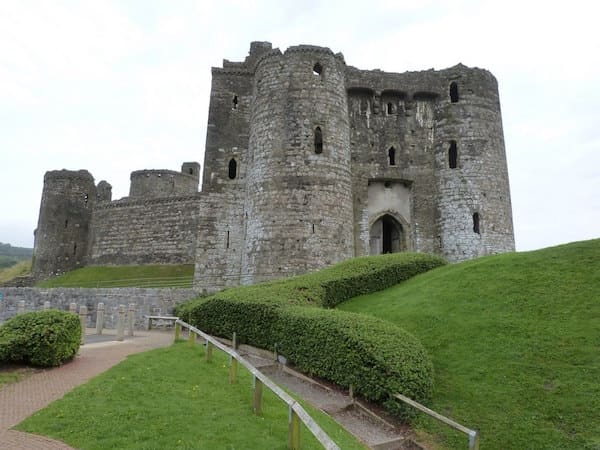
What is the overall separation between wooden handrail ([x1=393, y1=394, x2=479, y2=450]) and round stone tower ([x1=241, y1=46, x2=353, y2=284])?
13.6 m

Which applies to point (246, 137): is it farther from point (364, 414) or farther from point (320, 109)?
point (364, 414)

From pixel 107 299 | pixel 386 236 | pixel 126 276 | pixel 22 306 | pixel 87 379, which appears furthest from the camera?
pixel 126 276

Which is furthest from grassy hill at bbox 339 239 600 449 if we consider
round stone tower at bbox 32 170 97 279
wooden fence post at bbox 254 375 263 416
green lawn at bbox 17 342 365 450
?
round stone tower at bbox 32 170 97 279

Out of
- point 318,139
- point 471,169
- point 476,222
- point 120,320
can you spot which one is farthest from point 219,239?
point 471,169

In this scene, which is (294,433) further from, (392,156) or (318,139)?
(392,156)

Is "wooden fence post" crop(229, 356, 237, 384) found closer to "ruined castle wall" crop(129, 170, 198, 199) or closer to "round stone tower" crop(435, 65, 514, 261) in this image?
"round stone tower" crop(435, 65, 514, 261)

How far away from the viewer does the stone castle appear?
22906 mm

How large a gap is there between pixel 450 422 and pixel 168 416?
4.54m

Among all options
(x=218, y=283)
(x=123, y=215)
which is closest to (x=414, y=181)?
(x=218, y=283)

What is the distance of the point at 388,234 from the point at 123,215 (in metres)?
25.6

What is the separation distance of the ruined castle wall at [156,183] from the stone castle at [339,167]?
19.9 meters

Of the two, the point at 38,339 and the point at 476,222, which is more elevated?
the point at 476,222

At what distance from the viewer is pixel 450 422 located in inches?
298

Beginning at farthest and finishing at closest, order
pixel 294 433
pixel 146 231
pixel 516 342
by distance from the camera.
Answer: pixel 146 231 < pixel 516 342 < pixel 294 433
